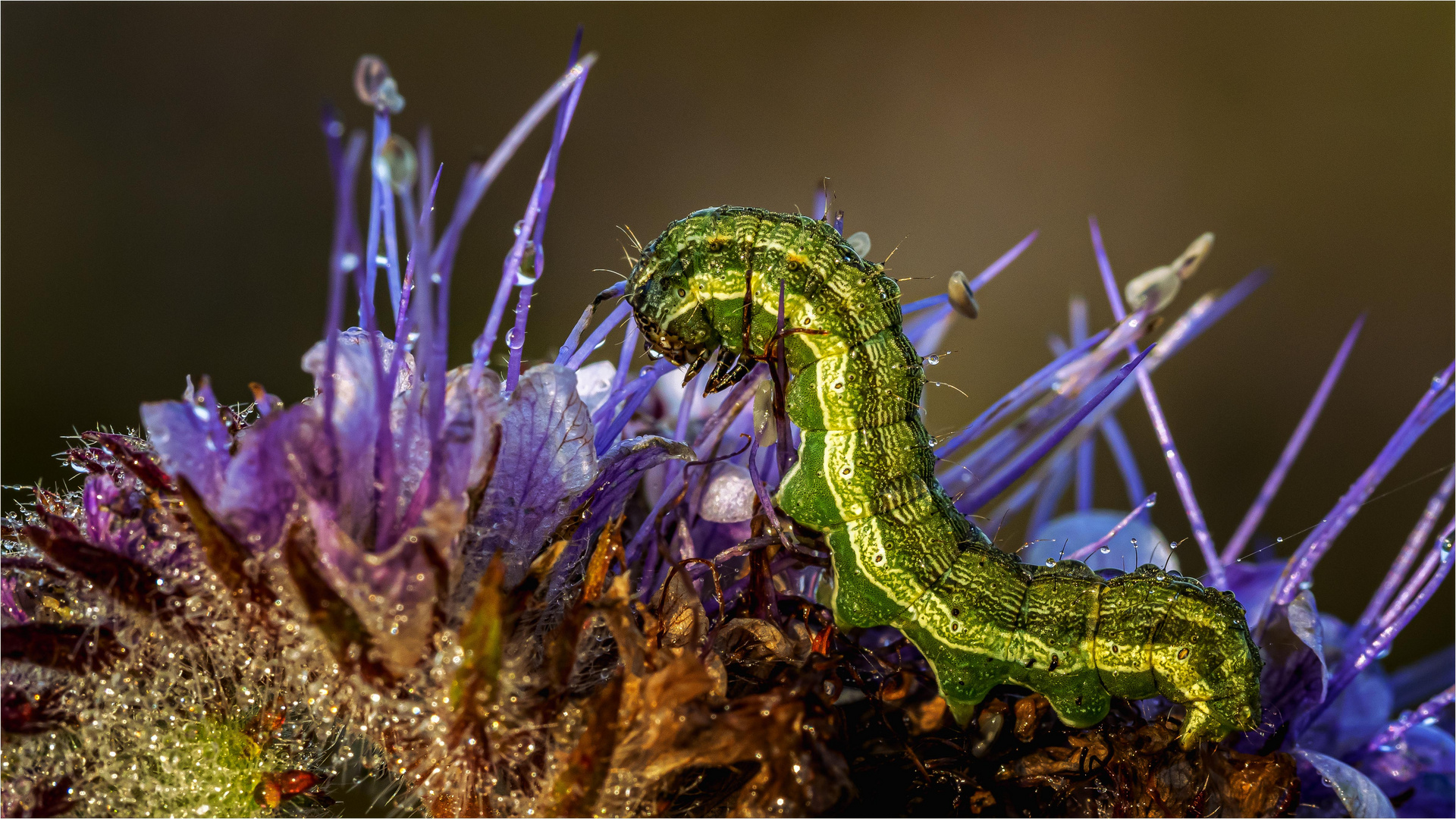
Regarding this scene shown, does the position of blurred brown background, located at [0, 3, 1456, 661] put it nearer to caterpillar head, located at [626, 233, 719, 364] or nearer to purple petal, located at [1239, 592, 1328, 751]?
caterpillar head, located at [626, 233, 719, 364]

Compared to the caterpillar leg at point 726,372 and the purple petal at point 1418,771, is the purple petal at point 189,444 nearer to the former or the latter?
the caterpillar leg at point 726,372

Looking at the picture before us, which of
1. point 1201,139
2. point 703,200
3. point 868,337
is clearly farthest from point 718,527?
point 1201,139

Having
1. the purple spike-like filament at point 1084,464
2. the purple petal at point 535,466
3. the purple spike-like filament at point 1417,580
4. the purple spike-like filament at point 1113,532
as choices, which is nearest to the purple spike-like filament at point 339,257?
the purple petal at point 535,466

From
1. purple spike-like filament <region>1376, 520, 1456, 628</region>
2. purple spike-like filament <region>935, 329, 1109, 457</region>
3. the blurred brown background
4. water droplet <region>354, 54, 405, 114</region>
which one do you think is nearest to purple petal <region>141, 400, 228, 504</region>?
water droplet <region>354, 54, 405, 114</region>

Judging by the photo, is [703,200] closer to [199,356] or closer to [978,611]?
[199,356]

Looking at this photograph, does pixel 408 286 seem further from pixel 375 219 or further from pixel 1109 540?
pixel 1109 540

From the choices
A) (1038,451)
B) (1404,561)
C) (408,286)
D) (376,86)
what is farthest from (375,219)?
(1404,561)
